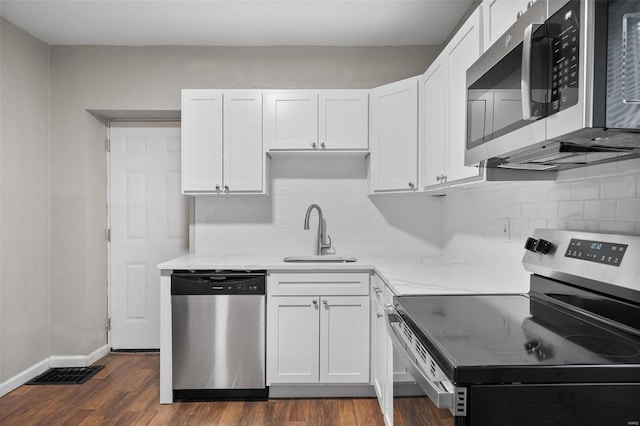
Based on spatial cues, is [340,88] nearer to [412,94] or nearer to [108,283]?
[412,94]

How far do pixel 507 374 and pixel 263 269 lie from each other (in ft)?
6.32

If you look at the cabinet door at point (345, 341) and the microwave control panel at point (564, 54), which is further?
the cabinet door at point (345, 341)

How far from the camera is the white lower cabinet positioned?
2.69m

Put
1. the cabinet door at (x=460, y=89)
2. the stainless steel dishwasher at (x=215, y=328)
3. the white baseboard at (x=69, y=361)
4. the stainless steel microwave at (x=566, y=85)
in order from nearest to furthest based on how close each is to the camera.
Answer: the stainless steel microwave at (x=566, y=85) → the cabinet door at (x=460, y=89) → the stainless steel dishwasher at (x=215, y=328) → the white baseboard at (x=69, y=361)

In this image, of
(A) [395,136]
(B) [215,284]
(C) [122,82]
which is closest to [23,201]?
(C) [122,82]

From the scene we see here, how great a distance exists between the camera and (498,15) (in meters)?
1.59

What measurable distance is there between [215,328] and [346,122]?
1.71 metres

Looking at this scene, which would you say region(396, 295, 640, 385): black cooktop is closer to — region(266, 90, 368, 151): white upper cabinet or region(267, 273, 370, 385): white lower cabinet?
region(267, 273, 370, 385): white lower cabinet

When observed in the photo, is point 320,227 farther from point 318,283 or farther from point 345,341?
point 345,341

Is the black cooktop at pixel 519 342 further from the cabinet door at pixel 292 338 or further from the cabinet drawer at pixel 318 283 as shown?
the cabinet door at pixel 292 338

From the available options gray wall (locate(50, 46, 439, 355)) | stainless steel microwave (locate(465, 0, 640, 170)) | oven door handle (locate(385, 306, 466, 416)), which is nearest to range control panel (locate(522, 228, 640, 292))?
stainless steel microwave (locate(465, 0, 640, 170))

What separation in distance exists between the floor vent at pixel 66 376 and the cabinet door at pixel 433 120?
2.89 m

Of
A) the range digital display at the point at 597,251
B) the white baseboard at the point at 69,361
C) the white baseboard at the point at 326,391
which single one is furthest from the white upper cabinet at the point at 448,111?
the white baseboard at the point at 69,361

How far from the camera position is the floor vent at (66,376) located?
2.98 meters
